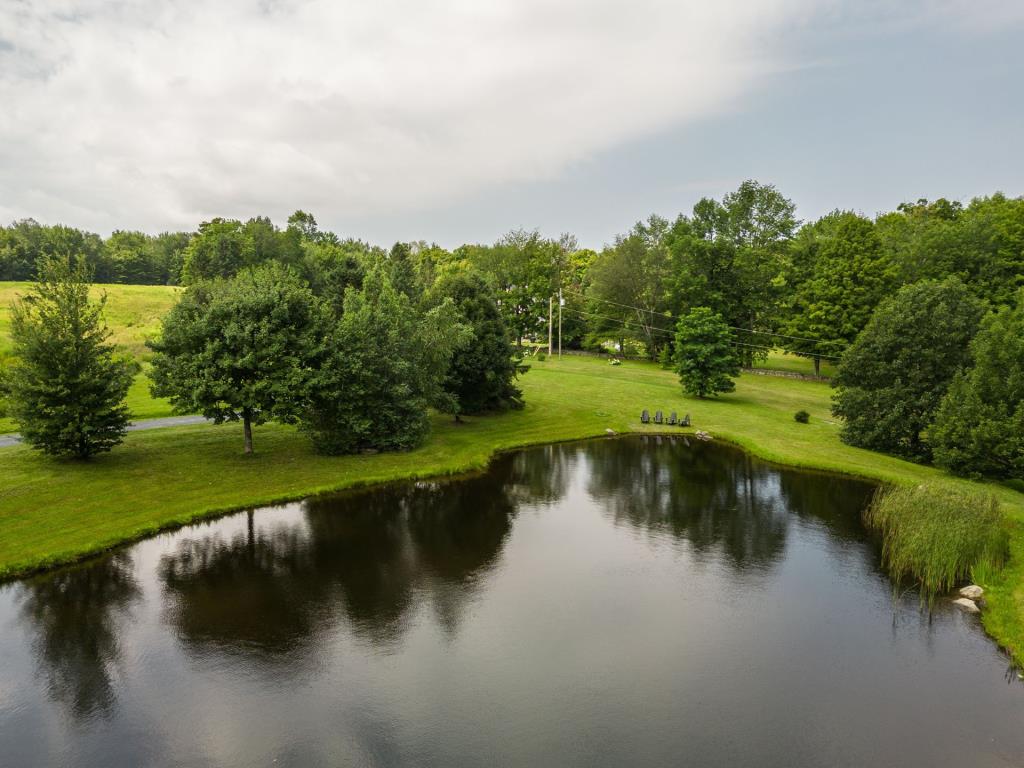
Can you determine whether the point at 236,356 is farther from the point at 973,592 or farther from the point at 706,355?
the point at 706,355

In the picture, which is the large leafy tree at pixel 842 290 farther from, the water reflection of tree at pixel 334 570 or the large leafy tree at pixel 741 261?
the water reflection of tree at pixel 334 570

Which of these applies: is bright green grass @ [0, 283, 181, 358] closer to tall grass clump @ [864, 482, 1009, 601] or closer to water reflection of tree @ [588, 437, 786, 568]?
water reflection of tree @ [588, 437, 786, 568]

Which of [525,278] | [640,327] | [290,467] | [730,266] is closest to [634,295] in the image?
[640,327]

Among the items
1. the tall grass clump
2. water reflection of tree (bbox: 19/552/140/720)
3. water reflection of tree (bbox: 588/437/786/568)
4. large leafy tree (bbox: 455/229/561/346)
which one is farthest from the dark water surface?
large leafy tree (bbox: 455/229/561/346)

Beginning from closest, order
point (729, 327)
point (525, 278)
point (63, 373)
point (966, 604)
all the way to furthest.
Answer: point (966, 604), point (63, 373), point (729, 327), point (525, 278)

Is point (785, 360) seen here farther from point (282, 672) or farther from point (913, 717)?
point (282, 672)

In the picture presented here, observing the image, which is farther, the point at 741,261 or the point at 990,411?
the point at 741,261

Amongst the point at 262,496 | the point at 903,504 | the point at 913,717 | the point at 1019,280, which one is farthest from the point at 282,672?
the point at 1019,280
